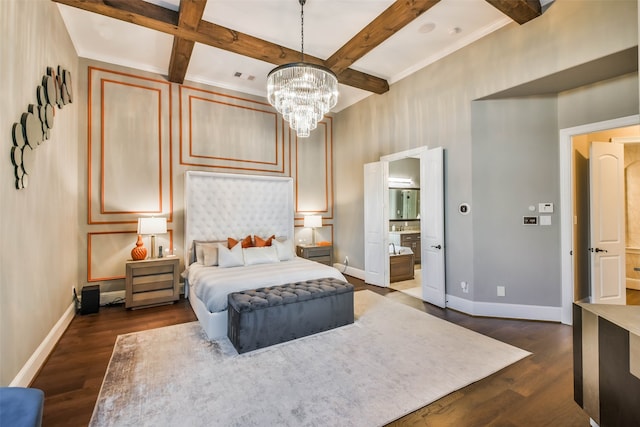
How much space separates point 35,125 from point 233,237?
9.73 ft

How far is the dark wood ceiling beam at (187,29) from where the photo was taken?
2930mm

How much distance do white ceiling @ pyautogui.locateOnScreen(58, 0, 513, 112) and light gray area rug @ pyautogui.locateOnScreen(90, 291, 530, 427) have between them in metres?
3.57

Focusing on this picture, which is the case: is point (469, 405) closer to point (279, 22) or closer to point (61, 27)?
point (279, 22)

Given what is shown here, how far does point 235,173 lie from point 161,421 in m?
3.94

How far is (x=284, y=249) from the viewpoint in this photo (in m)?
4.54

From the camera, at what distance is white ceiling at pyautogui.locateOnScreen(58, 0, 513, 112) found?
10.4 ft

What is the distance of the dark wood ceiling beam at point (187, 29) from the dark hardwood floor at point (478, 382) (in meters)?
3.41

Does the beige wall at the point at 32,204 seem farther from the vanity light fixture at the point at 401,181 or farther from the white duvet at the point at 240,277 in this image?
the vanity light fixture at the point at 401,181

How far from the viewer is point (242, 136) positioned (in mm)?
5234

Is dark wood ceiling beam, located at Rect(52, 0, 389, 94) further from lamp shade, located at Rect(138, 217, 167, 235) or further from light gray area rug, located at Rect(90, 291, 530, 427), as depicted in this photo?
light gray area rug, located at Rect(90, 291, 530, 427)

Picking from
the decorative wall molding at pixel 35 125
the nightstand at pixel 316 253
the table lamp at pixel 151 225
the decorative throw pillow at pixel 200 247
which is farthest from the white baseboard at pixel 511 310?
the decorative wall molding at pixel 35 125

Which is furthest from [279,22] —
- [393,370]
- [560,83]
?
[393,370]

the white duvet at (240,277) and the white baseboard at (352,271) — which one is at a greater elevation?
the white duvet at (240,277)

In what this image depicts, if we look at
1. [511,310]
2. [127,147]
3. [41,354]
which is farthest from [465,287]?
[127,147]
